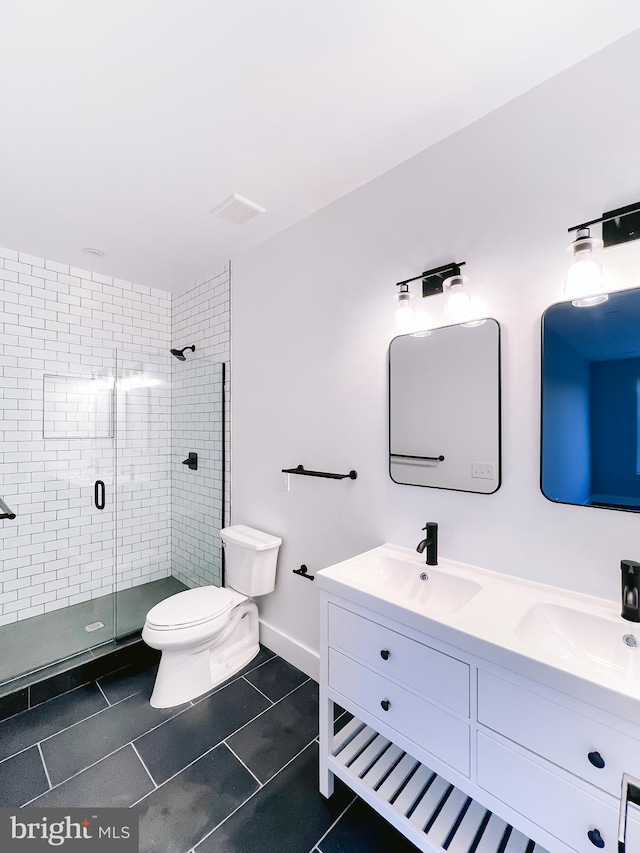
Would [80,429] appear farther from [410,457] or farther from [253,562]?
[410,457]

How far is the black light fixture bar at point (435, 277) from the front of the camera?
1572 mm

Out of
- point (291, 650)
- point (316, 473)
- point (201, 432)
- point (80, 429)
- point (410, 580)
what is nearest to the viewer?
point (410, 580)

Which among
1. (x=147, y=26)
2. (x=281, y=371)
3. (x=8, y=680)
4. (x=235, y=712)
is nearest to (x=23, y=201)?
(x=147, y=26)

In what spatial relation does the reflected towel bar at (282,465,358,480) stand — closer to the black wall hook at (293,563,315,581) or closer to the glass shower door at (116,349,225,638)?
the black wall hook at (293,563,315,581)

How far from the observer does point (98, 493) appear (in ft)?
9.46

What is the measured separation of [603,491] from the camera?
49.1 inches

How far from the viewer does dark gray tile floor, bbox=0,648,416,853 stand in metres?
1.35

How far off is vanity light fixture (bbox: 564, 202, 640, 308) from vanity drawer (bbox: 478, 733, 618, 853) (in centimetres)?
135

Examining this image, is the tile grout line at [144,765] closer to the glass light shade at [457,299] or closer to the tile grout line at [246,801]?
the tile grout line at [246,801]

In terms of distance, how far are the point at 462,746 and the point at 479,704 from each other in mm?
159

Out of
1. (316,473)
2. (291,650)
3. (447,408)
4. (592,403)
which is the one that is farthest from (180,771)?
(592,403)

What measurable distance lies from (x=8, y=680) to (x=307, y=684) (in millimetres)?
1566

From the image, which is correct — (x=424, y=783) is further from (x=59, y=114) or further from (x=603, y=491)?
(x=59, y=114)

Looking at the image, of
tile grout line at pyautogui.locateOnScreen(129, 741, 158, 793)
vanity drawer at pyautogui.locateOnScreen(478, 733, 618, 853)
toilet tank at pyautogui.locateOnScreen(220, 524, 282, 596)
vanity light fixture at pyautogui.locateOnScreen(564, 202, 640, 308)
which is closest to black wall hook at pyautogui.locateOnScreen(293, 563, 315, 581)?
toilet tank at pyautogui.locateOnScreen(220, 524, 282, 596)
